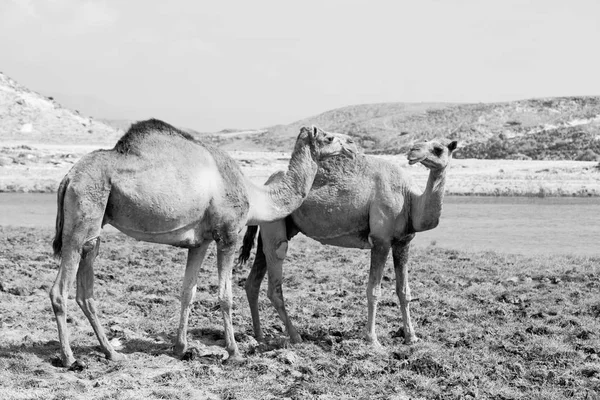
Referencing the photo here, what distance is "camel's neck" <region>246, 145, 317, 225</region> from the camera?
935cm

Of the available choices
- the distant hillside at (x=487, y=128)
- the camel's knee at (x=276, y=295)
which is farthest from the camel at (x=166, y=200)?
the distant hillside at (x=487, y=128)

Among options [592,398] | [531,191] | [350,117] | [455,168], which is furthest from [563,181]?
[350,117]

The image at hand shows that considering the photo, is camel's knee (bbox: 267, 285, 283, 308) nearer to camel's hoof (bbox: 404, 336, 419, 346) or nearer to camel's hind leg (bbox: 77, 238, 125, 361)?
camel's hoof (bbox: 404, 336, 419, 346)

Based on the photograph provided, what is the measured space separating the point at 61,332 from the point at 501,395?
14.2 ft

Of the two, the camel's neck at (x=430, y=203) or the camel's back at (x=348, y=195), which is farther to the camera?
the camel's back at (x=348, y=195)

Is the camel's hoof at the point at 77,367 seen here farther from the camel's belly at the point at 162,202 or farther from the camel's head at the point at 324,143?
the camel's head at the point at 324,143

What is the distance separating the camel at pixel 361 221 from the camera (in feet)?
32.6

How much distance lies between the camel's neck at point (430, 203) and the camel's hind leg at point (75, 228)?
3.68 metres

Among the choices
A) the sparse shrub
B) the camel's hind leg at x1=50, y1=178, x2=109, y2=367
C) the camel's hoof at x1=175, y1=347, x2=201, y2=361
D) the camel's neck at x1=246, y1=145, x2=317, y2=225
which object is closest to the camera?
the camel's hind leg at x1=50, y1=178, x2=109, y2=367

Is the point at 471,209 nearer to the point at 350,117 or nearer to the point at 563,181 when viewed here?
the point at 563,181

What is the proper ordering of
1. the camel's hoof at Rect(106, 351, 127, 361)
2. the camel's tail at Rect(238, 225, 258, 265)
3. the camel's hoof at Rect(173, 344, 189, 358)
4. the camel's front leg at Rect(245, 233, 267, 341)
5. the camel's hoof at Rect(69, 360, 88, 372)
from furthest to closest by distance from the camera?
the camel's tail at Rect(238, 225, 258, 265) < the camel's front leg at Rect(245, 233, 267, 341) < the camel's hoof at Rect(173, 344, 189, 358) < the camel's hoof at Rect(106, 351, 127, 361) < the camel's hoof at Rect(69, 360, 88, 372)

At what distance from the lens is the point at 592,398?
7.76 meters

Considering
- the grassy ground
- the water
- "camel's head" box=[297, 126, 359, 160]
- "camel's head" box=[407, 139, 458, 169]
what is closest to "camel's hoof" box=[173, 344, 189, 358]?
the grassy ground

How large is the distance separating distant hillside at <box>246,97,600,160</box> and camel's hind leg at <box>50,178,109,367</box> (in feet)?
194
